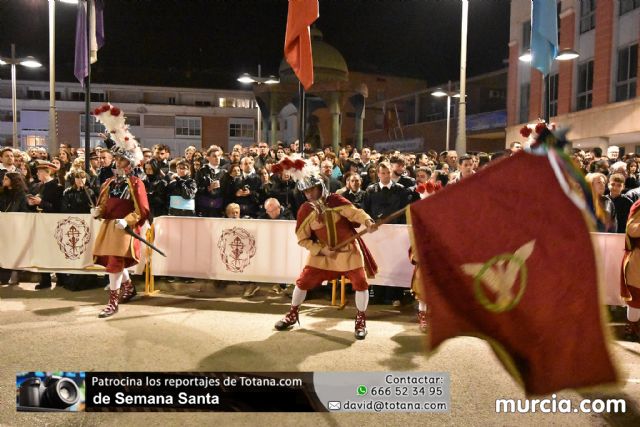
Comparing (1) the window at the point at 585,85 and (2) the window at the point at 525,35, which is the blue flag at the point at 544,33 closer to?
(1) the window at the point at 585,85

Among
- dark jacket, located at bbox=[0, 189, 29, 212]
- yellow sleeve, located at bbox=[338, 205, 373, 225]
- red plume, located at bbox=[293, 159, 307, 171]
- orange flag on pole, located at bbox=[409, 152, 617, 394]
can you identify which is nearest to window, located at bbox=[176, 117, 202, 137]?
dark jacket, located at bbox=[0, 189, 29, 212]

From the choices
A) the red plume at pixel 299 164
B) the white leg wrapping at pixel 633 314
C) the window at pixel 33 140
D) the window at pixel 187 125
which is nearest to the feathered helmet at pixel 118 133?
the red plume at pixel 299 164

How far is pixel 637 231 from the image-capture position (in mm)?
5656

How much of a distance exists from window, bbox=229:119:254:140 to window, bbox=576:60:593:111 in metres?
36.7

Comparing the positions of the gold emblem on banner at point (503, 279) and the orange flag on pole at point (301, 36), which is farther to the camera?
the orange flag on pole at point (301, 36)

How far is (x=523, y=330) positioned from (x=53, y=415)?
11.8 ft

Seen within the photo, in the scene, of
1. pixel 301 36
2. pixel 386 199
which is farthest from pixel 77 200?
pixel 386 199

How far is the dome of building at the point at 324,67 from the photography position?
1920 cm

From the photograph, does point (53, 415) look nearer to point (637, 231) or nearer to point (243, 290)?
point (243, 290)

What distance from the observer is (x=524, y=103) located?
1114 inches

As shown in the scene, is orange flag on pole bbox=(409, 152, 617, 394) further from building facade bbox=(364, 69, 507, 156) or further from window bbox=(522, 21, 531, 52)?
building facade bbox=(364, 69, 507, 156)

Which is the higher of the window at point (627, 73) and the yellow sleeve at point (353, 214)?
the window at point (627, 73)

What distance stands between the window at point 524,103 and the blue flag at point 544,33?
2092 centimetres

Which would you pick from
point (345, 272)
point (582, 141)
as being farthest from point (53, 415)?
point (582, 141)
